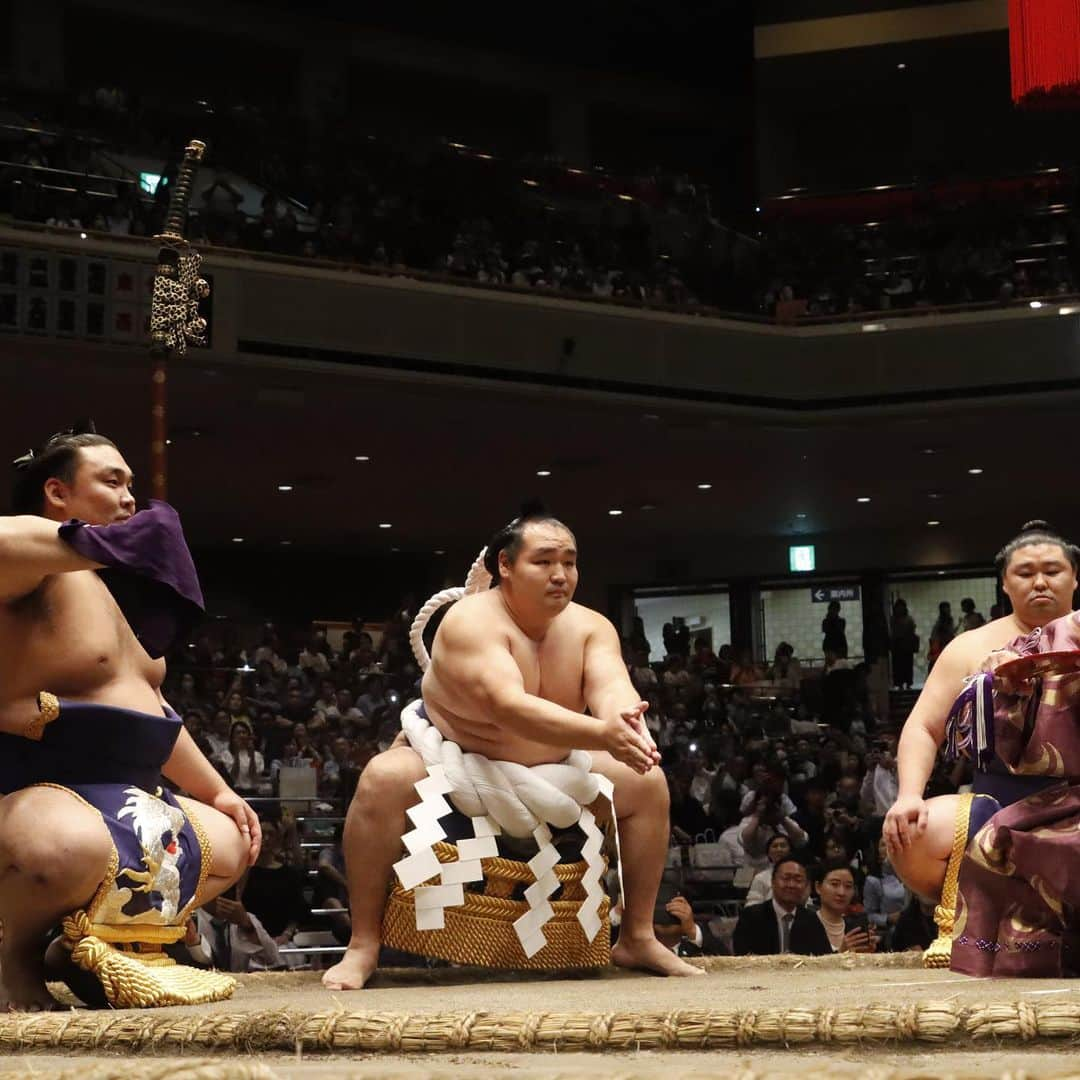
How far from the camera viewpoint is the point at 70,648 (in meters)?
1.94

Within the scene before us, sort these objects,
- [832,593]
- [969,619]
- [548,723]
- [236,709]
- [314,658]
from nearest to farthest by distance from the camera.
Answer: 1. [548,723]
2. [236,709]
3. [314,658]
4. [969,619]
5. [832,593]

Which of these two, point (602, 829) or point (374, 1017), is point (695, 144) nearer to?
point (602, 829)

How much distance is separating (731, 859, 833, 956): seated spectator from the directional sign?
7383 mm

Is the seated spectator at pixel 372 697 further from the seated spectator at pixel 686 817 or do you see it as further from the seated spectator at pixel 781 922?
the seated spectator at pixel 781 922

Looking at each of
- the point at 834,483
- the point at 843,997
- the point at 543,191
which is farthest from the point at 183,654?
the point at 843,997

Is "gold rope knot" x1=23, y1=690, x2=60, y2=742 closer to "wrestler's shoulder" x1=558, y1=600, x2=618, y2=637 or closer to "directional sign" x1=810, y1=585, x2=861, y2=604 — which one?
"wrestler's shoulder" x1=558, y1=600, x2=618, y2=637

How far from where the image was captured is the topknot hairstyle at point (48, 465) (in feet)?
6.70

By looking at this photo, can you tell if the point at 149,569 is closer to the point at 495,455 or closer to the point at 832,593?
the point at 495,455

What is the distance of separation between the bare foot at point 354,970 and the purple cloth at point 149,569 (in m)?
0.56

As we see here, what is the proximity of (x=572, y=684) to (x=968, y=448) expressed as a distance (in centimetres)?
700

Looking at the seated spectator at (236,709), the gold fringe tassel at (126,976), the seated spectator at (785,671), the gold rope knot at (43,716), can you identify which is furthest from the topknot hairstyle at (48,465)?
the seated spectator at (785,671)

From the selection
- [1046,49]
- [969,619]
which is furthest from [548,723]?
[969,619]

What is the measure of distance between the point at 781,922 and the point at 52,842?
263 cm

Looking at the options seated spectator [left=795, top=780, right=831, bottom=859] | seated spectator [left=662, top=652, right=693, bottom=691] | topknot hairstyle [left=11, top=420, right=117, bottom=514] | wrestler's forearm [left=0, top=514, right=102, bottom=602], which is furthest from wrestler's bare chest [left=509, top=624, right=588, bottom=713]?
seated spectator [left=662, top=652, right=693, bottom=691]
